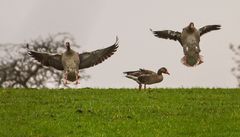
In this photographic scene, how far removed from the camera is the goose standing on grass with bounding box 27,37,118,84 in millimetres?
34688

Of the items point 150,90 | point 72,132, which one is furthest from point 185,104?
point 72,132

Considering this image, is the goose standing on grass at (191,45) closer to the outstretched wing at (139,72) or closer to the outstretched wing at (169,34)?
the outstretched wing at (169,34)

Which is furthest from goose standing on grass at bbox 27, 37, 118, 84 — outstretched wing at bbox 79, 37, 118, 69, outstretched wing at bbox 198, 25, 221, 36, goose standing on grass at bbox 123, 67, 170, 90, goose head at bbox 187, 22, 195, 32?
outstretched wing at bbox 198, 25, 221, 36

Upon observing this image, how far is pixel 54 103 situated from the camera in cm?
2750

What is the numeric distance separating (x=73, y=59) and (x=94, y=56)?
1361 mm

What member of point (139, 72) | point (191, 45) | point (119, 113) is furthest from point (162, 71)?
point (119, 113)

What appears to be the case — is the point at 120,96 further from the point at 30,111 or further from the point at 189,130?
the point at 189,130

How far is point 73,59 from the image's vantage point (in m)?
34.8

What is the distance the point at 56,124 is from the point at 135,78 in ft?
32.4

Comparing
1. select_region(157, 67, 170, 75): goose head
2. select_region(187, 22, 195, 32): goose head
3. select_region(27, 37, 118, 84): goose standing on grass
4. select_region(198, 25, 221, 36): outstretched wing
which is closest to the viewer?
select_region(157, 67, 170, 75): goose head

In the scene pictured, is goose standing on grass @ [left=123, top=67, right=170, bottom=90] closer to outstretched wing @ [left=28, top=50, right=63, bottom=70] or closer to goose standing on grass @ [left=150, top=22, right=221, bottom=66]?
goose standing on grass @ [left=150, top=22, right=221, bottom=66]

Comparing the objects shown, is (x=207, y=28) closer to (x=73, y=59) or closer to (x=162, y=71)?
(x=162, y=71)

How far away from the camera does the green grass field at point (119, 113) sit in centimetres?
2228

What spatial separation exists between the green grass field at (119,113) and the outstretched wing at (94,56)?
4.65 meters
